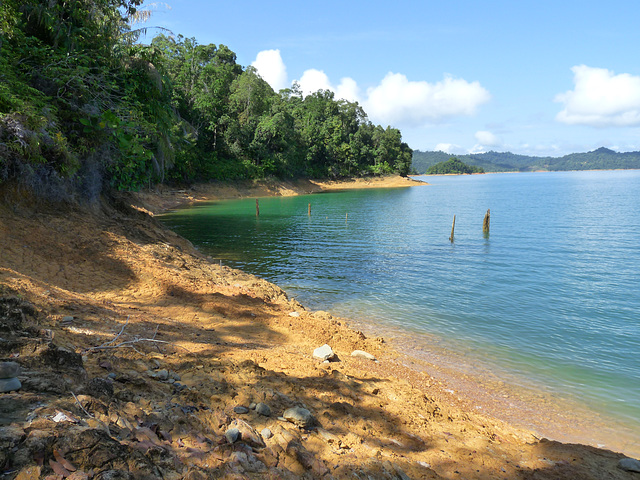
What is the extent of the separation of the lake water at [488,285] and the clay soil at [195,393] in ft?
8.60

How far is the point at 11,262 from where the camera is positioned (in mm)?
9094

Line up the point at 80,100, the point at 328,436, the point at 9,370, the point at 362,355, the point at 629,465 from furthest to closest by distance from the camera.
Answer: the point at 80,100 < the point at 362,355 < the point at 629,465 < the point at 328,436 < the point at 9,370

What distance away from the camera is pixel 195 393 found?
4793 mm

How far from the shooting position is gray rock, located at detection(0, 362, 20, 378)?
10.8ft

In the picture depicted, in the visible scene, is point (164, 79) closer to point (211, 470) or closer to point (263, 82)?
point (211, 470)

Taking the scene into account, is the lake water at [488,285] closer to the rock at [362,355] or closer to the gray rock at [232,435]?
the rock at [362,355]

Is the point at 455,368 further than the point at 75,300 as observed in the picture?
Yes

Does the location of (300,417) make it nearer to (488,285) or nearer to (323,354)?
(323,354)

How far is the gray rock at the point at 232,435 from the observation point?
393 centimetres

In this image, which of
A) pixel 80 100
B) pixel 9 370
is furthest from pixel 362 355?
pixel 80 100

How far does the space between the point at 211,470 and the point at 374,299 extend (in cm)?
1169

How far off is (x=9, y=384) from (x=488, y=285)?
16600mm

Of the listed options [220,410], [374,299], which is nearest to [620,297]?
[374,299]

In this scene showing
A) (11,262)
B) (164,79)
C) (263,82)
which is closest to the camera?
(11,262)
